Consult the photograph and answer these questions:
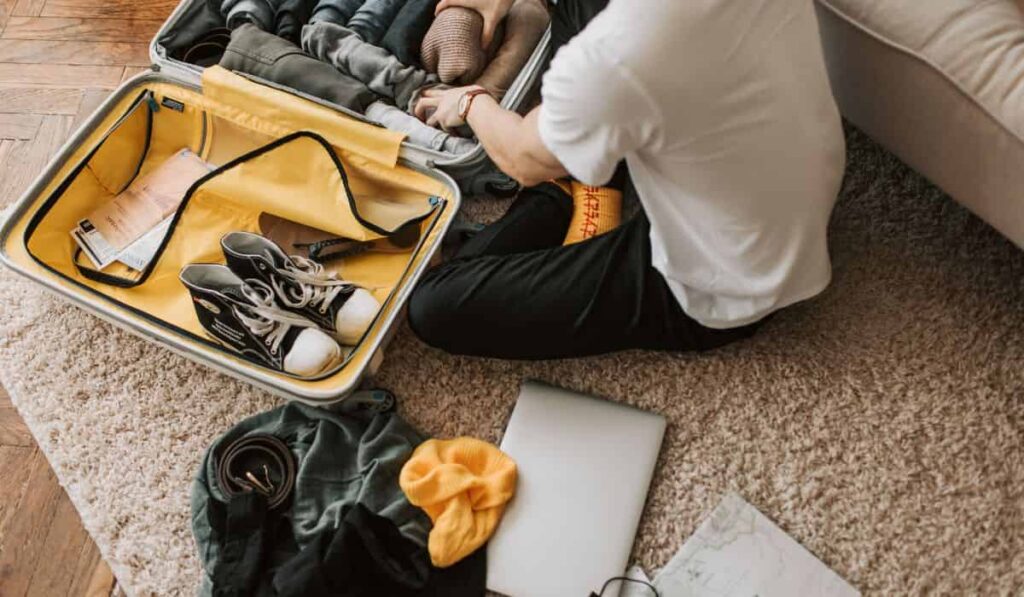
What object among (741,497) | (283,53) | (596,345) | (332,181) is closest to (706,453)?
(741,497)

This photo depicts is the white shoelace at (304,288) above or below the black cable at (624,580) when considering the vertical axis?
above

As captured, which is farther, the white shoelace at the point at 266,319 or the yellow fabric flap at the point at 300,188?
the yellow fabric flap at the point at 300,188

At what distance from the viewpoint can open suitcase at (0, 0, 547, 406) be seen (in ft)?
4.08

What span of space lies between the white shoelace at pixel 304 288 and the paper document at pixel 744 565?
0.60m

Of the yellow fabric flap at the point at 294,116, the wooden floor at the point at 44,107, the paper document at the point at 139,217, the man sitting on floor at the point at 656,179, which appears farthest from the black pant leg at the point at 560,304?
the wooden floor at the point at 44,107

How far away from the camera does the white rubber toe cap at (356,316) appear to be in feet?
3.92

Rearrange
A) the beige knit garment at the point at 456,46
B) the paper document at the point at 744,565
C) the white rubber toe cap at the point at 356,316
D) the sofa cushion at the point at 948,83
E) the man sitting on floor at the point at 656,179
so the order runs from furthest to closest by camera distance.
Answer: the beige knit garment at the point at 456,46 < the white rubber toe cap at the point at 356,316 < the paper document at the point at 744,565 < the sofa cushion at the point at 948,83 < the man sitting on floor at the point at 656,179

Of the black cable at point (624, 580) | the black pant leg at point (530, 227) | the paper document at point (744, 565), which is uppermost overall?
the black pant leg at point (530, 227)

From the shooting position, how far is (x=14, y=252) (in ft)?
4.09

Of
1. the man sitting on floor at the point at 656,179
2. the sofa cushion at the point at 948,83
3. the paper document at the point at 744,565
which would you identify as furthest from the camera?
the paper document at the point at 744,565

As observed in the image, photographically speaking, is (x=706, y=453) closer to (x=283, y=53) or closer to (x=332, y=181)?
(x=332, y=181)

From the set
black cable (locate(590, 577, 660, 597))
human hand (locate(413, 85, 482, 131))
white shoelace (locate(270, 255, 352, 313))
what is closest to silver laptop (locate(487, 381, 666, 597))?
black cable (locate(590, 577, 660, 597))

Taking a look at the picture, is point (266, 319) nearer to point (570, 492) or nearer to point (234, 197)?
point (234, 197)

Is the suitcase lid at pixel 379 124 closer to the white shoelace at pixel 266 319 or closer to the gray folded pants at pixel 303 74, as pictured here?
the gray folded pants at pixel 303 74
